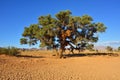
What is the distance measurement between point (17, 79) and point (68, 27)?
24898mm

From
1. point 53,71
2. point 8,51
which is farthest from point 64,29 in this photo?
point 53,71

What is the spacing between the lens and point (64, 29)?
3638 centimetres

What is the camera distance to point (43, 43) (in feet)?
121

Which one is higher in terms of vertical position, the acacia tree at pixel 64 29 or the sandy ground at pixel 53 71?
the acacia tree at pixel 64 29

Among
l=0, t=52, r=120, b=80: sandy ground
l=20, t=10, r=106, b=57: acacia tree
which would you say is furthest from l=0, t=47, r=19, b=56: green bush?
l=0, t=52, r=120, b=80: sandy ground

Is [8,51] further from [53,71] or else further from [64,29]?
[53,71]

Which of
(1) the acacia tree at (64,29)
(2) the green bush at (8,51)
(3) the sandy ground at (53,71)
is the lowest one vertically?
(3) the sandy ground at (53,71)

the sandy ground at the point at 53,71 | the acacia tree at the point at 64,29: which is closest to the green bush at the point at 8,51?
the acacia tree at the point at 64,29

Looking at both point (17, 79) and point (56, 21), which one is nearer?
point (17, 79)

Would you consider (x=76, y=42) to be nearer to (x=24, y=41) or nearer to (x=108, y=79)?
(x=24, y=41)

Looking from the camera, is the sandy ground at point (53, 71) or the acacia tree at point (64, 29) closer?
the sandy ground at point (53, 71)

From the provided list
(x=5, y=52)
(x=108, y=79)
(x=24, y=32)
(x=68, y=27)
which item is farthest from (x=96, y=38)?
(x=108, y=79)

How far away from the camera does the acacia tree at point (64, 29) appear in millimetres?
35219

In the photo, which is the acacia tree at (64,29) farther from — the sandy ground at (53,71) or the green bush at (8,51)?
the sandy ground at (53,71)
